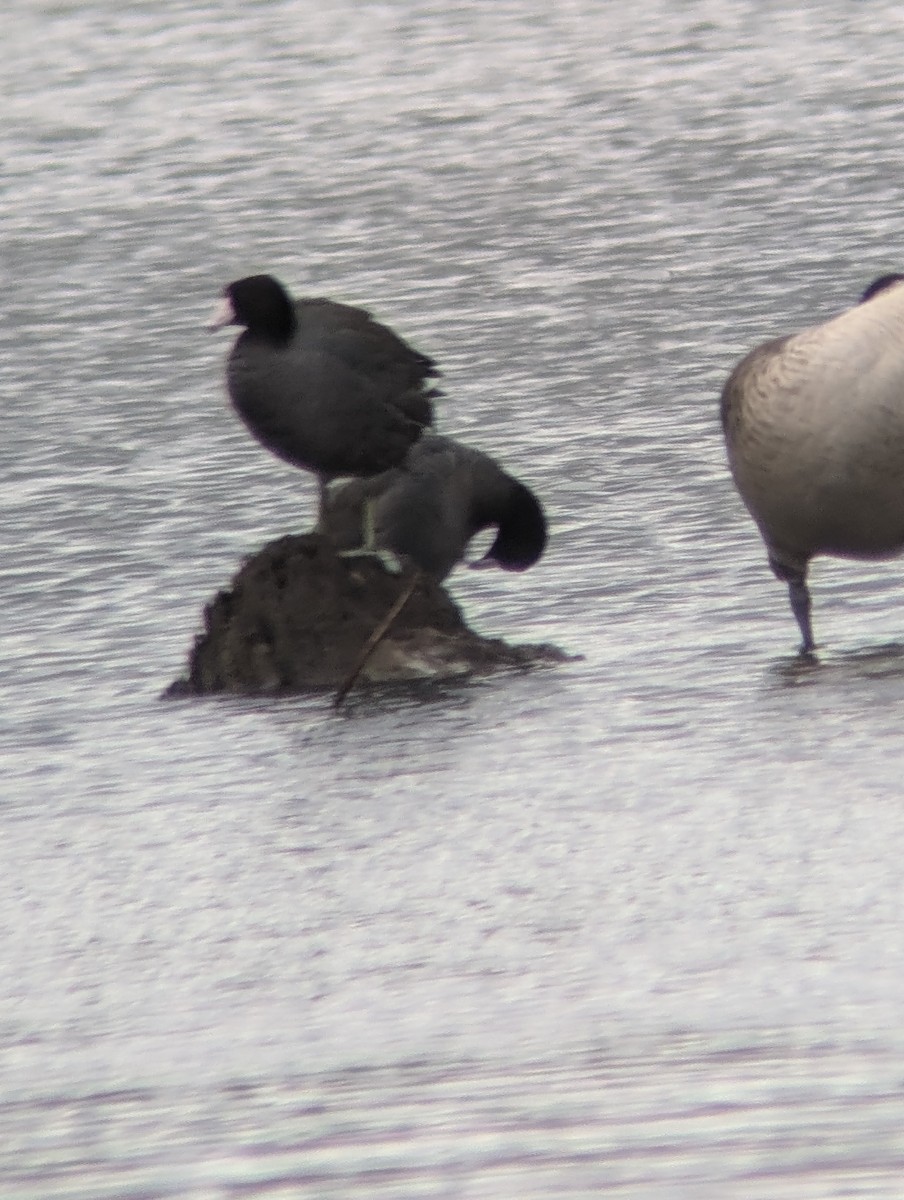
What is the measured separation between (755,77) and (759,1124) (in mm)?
16161

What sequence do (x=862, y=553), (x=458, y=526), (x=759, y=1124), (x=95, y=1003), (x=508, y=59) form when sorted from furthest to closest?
(x=508, y=59)
(x=458, y=526)
(x=862, y=553)
(x=95, y=1003)
(x=759, y=1124)

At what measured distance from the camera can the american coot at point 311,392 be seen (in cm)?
852

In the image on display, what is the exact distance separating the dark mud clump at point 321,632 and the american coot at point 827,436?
2.26 feet

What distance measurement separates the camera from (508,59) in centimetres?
2155

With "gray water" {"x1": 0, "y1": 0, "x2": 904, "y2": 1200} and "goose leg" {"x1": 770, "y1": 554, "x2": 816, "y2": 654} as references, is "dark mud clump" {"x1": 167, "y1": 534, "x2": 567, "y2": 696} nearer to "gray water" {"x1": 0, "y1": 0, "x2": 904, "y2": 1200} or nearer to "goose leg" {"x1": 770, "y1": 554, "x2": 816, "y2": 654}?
"gray water" {"x1": 0, "y1": 0, "x2": 904, "y2": 1200}

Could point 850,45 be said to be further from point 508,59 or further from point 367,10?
point 367,10

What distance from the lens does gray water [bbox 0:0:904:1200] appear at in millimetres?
4199

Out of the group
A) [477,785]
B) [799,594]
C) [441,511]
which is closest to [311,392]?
[441,511]

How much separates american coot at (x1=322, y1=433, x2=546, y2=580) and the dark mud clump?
400 mm

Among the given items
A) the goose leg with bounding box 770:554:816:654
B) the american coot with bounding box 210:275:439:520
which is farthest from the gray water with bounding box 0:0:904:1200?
the american coot with bounding box 210:275:439:520

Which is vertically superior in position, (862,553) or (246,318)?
(246,318)

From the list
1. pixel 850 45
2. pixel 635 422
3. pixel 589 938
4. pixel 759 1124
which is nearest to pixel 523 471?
pixel 635 422

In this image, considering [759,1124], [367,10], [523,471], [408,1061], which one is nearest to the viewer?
[759,1124]

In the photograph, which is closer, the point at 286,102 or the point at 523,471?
the point at 523,471
